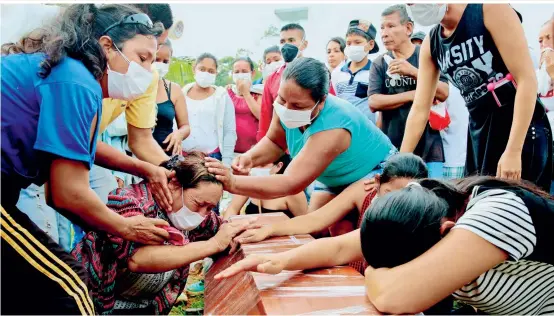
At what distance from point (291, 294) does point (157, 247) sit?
87cm

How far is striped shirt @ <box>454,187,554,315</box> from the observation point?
155cm

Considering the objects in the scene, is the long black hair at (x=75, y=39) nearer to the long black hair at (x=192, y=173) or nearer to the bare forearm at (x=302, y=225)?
the long black hair at (x=192, y=173)

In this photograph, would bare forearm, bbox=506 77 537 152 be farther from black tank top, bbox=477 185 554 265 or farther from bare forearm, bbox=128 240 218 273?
bare forearm, bbox=128 240 218 273

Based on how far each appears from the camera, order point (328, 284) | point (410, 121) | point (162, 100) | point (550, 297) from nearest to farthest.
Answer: point (550, 297) → point (328, 284) → point (410, 121) → point (162, 100)


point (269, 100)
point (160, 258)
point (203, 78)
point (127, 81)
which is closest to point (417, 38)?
point (269, 100)

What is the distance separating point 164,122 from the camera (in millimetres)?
4469

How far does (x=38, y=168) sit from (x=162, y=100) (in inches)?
112

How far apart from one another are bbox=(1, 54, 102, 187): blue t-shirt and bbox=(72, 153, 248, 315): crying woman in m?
0.77

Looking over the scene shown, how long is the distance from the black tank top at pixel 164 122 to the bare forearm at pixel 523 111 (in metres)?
2.94

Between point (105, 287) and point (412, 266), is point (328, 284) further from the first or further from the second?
point (105, 287)

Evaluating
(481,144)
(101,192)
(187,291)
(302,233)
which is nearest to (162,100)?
(101,192)

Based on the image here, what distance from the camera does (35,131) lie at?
65.6 inches

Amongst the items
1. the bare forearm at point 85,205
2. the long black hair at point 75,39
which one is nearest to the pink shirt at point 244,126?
the long black hair at point 75,39

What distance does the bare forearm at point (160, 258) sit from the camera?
241 cm
